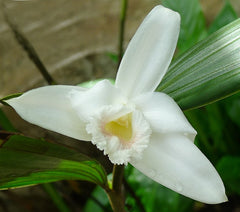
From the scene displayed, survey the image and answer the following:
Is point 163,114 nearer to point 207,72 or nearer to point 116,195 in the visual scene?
point 207,72

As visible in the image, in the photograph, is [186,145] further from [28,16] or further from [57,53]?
[28,16]

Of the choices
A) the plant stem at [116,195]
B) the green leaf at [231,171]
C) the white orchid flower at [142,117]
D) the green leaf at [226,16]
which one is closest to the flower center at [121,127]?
the white orchid flower at [142,117]

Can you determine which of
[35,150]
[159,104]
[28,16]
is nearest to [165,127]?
[159,104]

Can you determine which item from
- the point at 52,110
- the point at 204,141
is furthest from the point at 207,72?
the point at 204,141

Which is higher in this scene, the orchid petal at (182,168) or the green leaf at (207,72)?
the green leaf at (207,72)

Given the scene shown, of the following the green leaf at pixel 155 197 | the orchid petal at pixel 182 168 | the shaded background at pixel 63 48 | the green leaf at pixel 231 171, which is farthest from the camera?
the shaded background at pixel 63 48

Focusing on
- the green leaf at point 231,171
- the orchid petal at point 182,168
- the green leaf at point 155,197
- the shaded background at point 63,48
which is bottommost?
the green leaf at point 231,171

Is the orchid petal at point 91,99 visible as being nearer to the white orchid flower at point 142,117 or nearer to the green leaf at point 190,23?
the white orchid flower at point 142,117

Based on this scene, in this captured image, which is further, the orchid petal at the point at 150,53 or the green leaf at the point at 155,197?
the green leaf at the point at 155,197
